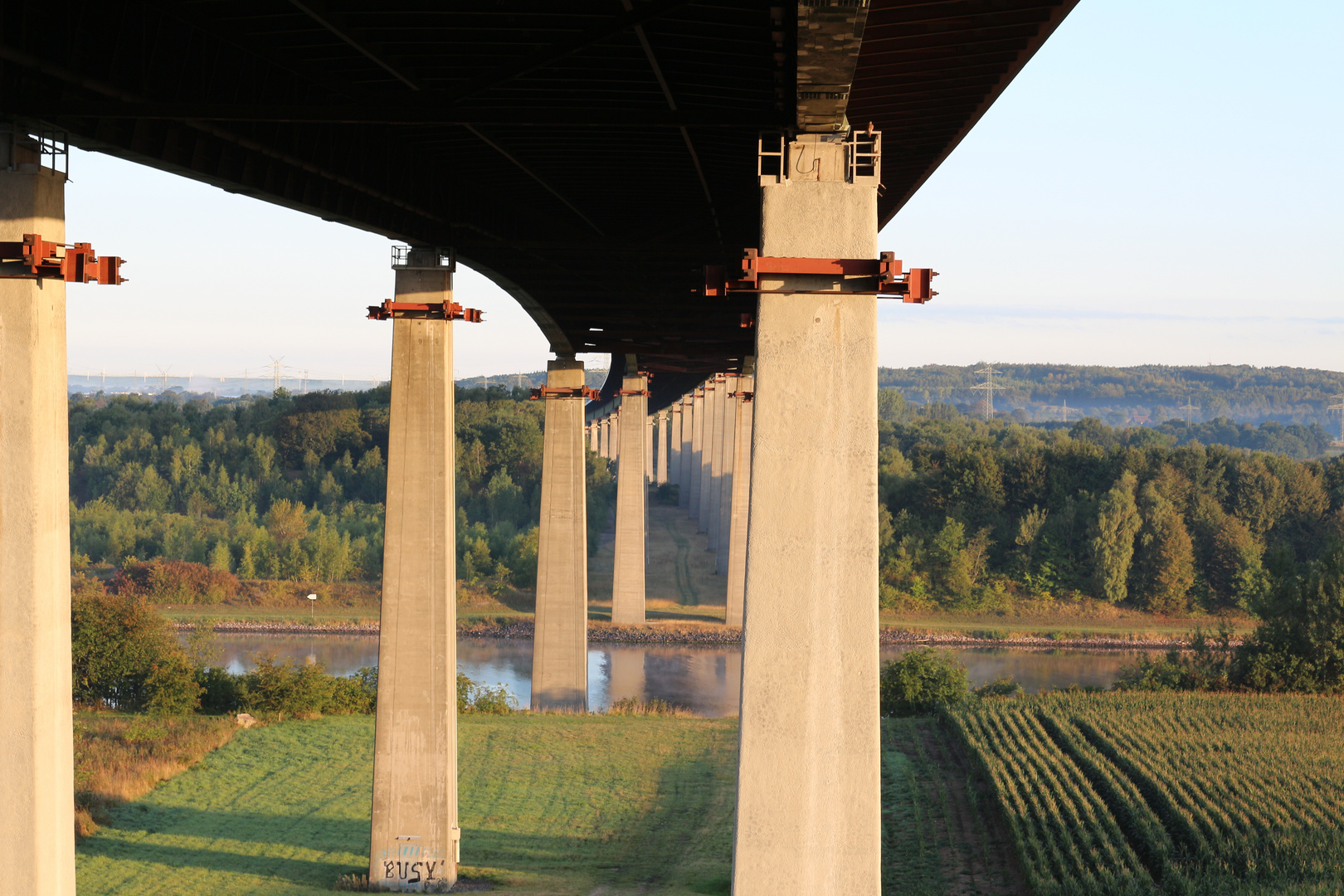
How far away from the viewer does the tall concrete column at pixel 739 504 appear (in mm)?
69688

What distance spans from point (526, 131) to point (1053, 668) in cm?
5573

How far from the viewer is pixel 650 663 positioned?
66062 mm

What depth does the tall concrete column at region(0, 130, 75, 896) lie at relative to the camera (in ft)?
51.5

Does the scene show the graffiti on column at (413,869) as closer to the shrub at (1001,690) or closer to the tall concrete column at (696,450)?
the shrub at (1001,690)

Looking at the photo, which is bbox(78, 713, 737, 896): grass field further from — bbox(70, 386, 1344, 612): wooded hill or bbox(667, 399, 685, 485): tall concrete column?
bbox(667, 399, 685, 485): tall concrete column

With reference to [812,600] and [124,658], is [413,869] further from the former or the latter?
[124,658]

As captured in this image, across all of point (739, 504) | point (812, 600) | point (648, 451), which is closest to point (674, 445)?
point (648, 451)

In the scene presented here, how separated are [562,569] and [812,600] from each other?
35.9m

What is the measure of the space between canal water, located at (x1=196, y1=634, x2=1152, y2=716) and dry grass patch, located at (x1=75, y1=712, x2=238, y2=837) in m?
18.3

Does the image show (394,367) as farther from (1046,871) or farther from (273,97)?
(1046,871)

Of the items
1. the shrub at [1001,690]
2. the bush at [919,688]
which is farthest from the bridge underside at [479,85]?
the shrub at [1001,690]

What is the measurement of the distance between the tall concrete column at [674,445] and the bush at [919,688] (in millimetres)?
83218

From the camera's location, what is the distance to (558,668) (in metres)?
49.5

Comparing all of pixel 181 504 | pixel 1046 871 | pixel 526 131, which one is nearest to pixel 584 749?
pixel 1046 871
